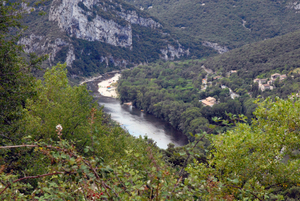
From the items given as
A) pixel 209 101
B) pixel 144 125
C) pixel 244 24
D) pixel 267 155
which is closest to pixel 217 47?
pixel 244 24

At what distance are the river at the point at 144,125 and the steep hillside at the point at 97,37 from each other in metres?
52.9

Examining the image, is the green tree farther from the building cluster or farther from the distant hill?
the distant hill

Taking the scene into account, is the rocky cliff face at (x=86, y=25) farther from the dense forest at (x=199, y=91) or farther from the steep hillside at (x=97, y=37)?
the dense forest at (x=199, y=91)

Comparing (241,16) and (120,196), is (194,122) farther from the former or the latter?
(241,16)

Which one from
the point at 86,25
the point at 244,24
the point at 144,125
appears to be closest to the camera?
the point at 144,125

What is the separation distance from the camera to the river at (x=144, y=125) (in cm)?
5206

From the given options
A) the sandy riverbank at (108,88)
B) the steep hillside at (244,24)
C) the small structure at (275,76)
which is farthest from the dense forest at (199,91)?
the steep hillside at (244,24)

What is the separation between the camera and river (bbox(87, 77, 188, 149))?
52.1m

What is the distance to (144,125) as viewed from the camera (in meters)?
60.1

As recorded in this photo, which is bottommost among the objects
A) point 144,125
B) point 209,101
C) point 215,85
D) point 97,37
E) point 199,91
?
point 144,125

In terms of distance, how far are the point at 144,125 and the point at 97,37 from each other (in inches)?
4366

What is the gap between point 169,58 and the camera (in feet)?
548

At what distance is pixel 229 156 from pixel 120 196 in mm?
7755

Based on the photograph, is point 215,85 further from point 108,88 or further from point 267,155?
point 267,155
